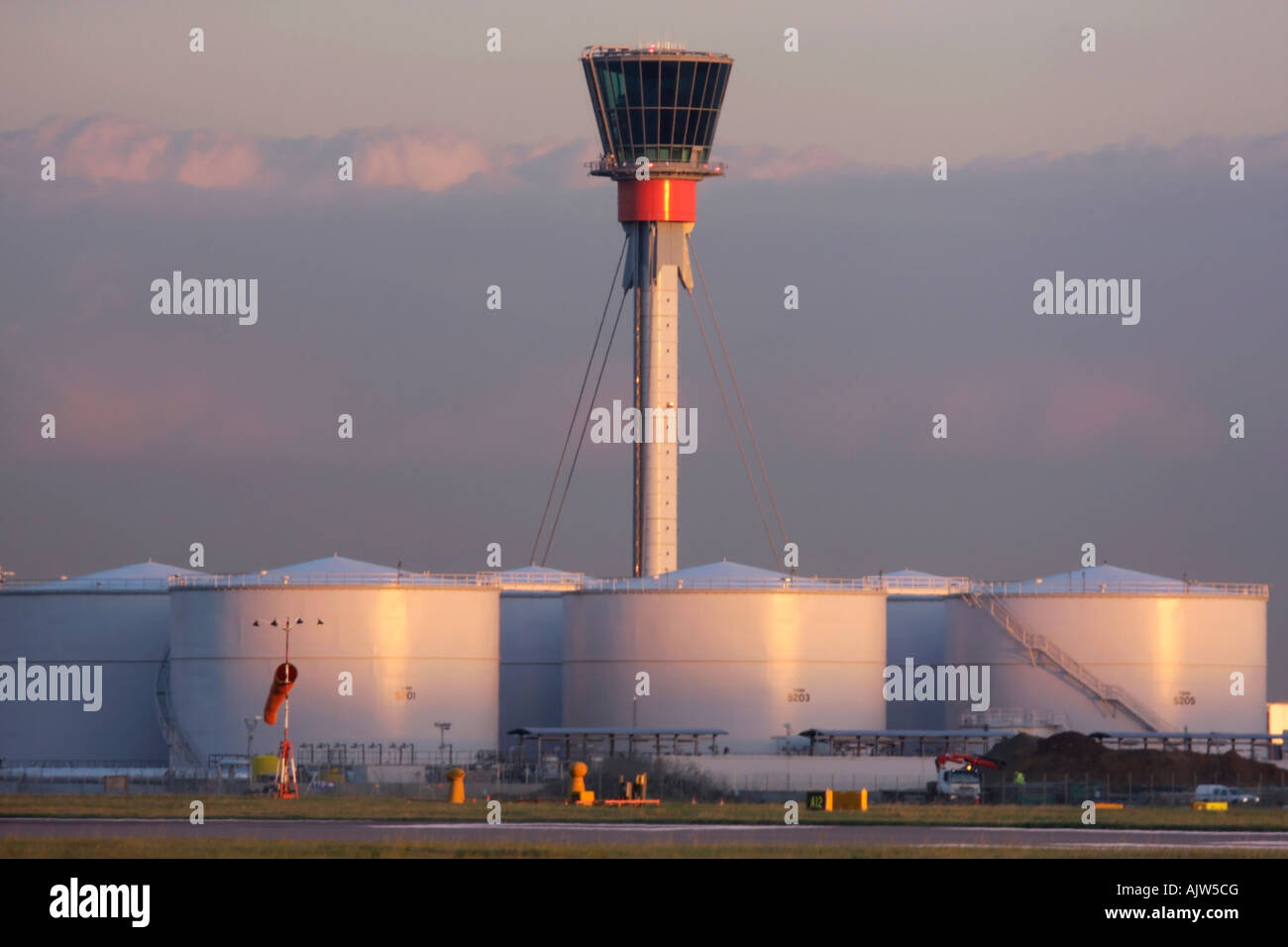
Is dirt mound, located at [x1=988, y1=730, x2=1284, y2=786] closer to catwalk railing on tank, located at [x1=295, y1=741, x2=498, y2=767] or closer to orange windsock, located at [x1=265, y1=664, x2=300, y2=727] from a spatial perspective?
catwalk railing on tank, located at [x1=295, y1=741, x2=498, y2=767]

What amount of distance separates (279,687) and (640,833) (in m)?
33.1

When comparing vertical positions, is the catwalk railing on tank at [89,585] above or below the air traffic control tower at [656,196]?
below

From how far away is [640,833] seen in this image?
59.3m

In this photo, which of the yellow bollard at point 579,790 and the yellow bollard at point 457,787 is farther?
the yellow bollard at point 579,790

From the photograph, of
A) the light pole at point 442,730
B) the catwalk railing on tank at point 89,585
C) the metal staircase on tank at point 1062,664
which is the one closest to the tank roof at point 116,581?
the catwalk railing on tank at point 89,585

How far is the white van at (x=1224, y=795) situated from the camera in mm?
84137

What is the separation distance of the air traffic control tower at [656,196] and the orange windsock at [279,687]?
34087mm

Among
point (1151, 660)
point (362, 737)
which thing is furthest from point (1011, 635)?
point (362, 737)

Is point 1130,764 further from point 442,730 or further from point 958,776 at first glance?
point 442,730

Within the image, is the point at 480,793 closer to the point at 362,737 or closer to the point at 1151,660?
the point at 362,737

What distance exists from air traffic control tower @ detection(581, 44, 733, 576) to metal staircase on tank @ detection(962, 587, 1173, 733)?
19427mm

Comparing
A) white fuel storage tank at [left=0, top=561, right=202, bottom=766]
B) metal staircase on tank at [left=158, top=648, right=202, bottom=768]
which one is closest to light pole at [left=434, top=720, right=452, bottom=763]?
metal staircase on tank at [left=158, top=648, right=202, bottom=768]

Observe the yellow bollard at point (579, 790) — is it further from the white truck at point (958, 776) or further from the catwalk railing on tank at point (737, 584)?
the catwalk railing on tank at point (737, 584)
